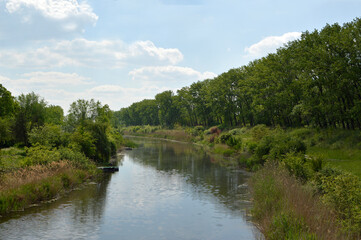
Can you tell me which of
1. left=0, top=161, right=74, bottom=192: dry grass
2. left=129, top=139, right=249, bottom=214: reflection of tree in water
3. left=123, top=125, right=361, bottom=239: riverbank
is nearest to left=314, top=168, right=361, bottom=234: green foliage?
left=123, top=125, right=361, bottom=239: riverbank

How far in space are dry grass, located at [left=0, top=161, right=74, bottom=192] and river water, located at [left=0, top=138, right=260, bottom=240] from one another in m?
2.22

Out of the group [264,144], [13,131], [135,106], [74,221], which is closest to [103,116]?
[13,131]

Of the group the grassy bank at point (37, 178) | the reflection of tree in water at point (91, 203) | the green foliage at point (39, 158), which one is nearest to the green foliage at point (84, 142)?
the grassy bank at point (37, 178)

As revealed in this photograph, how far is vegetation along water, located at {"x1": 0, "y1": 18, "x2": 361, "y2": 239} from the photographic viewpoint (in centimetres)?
1522

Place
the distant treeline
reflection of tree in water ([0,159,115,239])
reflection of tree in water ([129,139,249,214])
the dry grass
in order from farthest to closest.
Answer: the distant treeline, reflection of tree in water ([129,139,249,214]), the dry grass, reflection of tree in water ([0,159,115,239])

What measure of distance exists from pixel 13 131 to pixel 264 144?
37091 mm

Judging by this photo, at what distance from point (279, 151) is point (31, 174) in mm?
23478

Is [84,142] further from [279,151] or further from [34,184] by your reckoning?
[279,151]

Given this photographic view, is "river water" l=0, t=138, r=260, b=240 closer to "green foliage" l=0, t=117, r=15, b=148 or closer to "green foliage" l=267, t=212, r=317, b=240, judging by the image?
"green foliage" l=267, t=212, r=317, b=240

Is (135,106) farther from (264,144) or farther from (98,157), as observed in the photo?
(264,144)

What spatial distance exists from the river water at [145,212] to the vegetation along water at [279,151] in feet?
1.11

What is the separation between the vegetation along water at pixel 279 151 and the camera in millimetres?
15219

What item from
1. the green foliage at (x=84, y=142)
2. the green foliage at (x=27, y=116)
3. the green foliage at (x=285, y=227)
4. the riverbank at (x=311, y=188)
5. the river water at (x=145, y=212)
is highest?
the green foliage at (x=27, y=116)

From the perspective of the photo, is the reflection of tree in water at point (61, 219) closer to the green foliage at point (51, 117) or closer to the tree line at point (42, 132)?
the tree line at point (42, 132)
